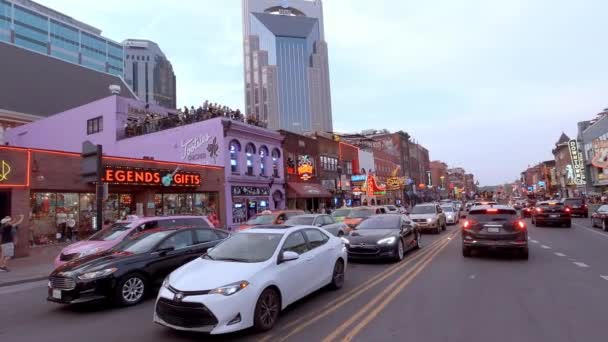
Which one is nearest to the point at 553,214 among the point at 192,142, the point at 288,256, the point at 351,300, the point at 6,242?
the point at 351,300

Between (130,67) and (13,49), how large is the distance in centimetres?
12352

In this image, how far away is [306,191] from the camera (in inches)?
1352

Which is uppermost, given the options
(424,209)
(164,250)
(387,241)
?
(424,209)

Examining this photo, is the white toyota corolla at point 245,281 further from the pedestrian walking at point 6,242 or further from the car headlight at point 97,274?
the pedestrian walking at point 6,242

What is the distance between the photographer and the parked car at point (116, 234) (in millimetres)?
10227

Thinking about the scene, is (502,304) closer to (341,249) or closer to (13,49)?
(341,249)

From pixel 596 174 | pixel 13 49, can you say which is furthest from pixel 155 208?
pixel 596 174

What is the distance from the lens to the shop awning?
108 ft

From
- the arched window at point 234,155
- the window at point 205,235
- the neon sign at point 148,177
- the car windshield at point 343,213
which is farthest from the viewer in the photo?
the arched window at point 234,155

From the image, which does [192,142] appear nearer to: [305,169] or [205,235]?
[305,169]

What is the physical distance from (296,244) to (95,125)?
27.8 meters

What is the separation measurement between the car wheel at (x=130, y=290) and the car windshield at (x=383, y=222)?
7.23 meters

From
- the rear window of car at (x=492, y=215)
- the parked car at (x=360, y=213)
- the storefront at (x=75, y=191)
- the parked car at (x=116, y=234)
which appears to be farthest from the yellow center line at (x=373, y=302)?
the storefront at (x=75, y=191)

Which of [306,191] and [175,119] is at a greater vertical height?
[175,119]
